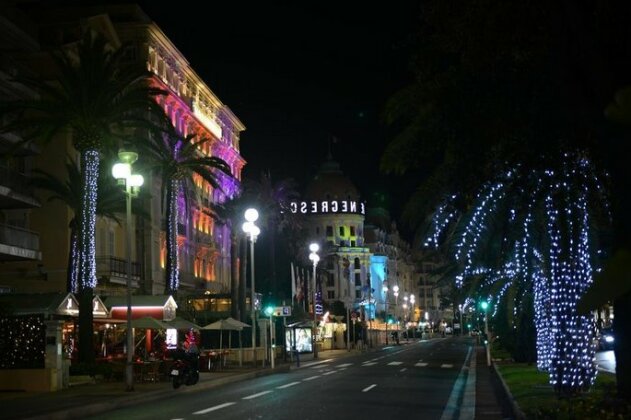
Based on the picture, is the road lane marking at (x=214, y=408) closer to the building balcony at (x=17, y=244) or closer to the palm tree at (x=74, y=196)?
the palm tree at (x=74, y=196)

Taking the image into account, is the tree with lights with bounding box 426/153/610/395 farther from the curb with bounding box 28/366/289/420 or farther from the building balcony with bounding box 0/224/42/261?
the building balcony with bounding box 0/224/42/261

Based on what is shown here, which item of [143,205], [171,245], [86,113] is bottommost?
[171,245]

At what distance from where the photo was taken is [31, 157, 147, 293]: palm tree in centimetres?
3892

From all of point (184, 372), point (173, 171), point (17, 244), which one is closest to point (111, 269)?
point (173, 171)

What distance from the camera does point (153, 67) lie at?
59062mm

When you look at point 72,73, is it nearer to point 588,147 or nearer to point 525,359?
point 525,359

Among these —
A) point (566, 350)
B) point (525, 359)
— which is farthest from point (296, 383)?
point (566, 350)

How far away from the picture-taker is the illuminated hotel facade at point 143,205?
157 feet

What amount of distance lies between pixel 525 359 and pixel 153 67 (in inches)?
1411

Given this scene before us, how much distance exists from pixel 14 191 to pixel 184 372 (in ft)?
45.3

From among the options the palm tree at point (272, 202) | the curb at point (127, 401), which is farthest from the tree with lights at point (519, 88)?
the palm tree at point (272, 202)

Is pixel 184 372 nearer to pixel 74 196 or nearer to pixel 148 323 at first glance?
pixel 148 323

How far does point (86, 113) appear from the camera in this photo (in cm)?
3322

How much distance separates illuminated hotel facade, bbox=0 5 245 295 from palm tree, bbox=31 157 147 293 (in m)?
1.25
